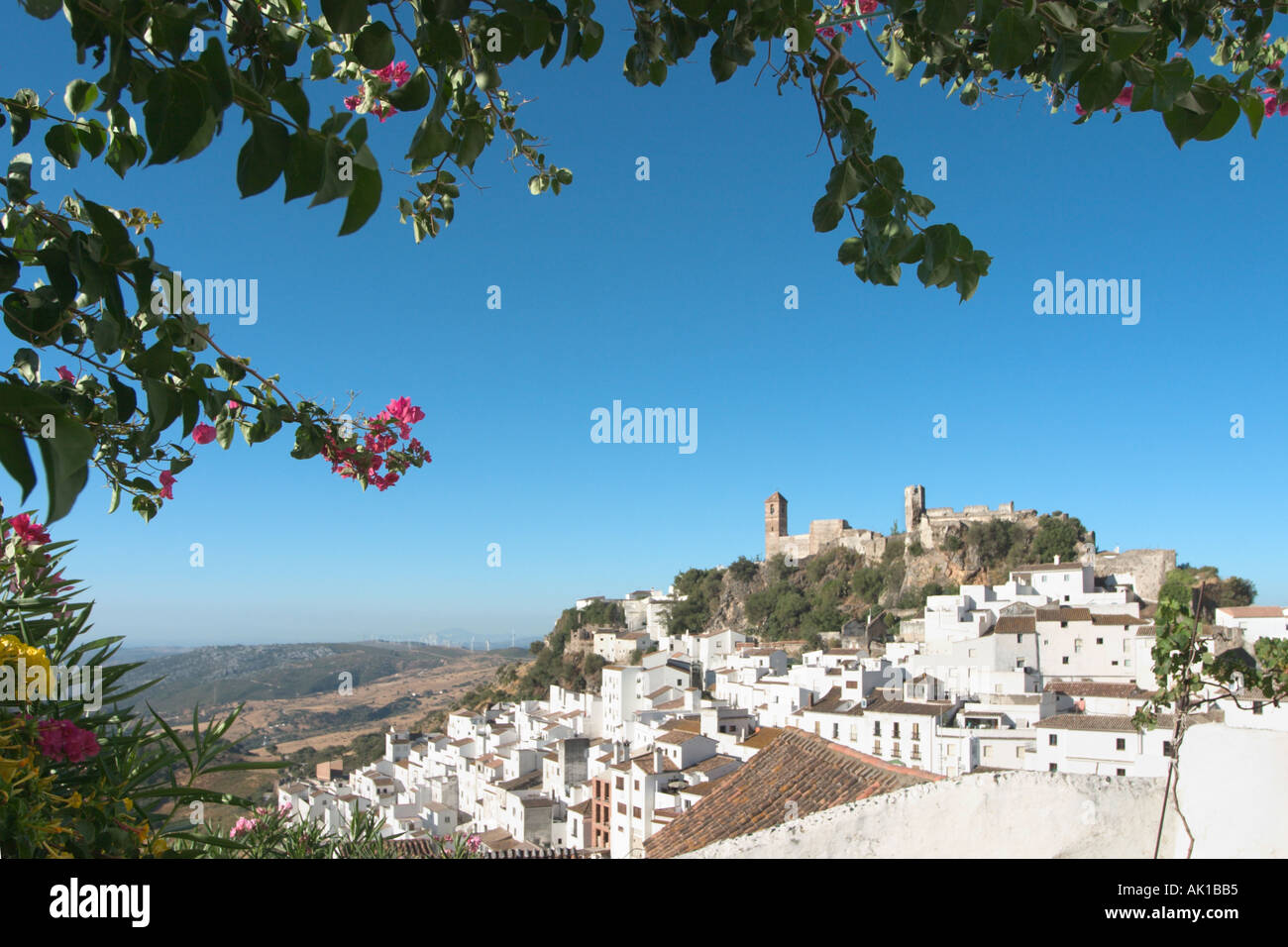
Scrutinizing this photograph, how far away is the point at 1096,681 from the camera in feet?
98.6

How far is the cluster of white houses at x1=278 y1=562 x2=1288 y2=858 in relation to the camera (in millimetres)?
21297

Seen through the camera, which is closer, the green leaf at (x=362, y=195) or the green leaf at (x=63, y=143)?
the green leaf at (x=362, y=195)

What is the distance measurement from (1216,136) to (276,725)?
1872 inches

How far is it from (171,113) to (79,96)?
899 millimetres

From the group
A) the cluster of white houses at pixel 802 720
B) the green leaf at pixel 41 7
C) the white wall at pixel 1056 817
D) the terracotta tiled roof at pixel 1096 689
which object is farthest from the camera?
the terracotta tiled roof at pixel 1096 689

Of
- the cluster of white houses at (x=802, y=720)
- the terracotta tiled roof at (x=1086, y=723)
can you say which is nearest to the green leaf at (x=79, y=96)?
the cluster of white houses at (x=802, y=720)

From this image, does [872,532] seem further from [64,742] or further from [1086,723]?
[64,742]

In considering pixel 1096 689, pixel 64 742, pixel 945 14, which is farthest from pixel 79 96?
pixel 1096 689

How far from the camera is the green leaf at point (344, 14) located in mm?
1060

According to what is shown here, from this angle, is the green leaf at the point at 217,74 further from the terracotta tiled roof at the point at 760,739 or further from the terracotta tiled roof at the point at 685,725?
the terracotta tiled roof at the point at 685,725

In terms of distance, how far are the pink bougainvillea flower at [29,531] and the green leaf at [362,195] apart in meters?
2.32

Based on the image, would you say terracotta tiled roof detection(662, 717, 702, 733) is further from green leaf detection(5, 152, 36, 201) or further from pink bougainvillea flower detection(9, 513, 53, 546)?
green leaf detection(5, 152, 36, 201)

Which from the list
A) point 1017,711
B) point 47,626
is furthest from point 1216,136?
point 1017,711
